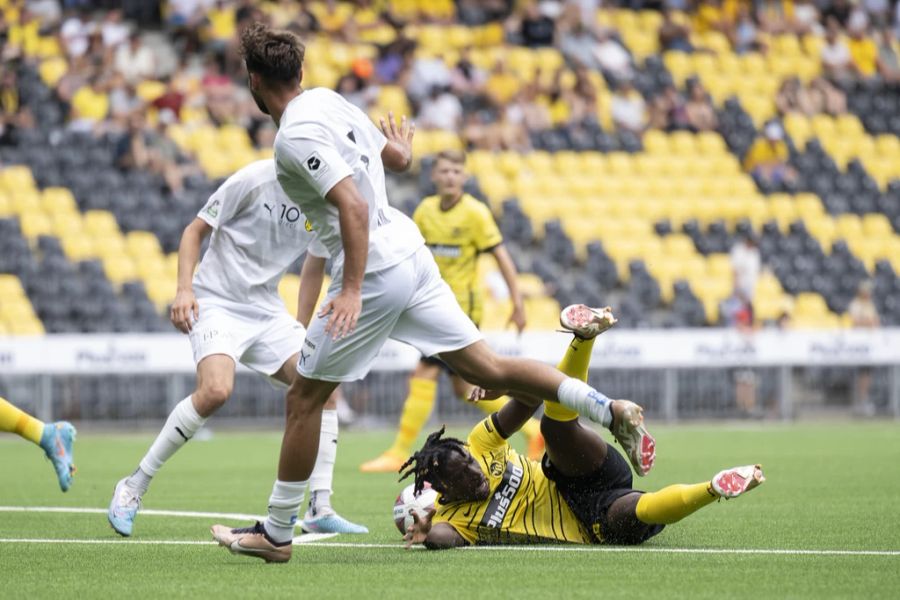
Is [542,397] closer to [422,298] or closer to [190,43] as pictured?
[422,298]

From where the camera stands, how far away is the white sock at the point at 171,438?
7.46m

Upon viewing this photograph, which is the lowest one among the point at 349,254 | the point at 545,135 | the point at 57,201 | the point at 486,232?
the point at 57,201

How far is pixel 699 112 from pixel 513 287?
15.0 m

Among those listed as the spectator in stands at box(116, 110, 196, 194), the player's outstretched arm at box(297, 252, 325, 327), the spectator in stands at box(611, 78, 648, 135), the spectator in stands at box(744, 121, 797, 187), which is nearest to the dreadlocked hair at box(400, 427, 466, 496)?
the player's outstretched arm at box(297, 252, 325, 327)

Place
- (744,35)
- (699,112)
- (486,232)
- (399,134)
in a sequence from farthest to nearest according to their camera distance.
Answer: (744,35) → (699,112) → (486,232) → (399,134)

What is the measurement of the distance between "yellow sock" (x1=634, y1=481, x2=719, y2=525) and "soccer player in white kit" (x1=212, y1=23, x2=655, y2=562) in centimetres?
44

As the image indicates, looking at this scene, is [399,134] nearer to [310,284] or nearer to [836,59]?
[310,284]

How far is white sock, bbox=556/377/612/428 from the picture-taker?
5898mm

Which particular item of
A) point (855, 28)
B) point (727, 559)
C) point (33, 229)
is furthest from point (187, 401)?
point (855, 28)

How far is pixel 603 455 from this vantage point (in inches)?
258

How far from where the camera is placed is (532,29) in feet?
84.0

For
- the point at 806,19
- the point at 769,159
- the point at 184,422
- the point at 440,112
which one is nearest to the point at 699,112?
the point at 769,159

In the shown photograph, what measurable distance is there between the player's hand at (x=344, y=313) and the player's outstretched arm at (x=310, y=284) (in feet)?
4.94

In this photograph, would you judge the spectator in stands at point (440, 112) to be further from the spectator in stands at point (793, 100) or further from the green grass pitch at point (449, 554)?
the green grass pitch at point (449, 554)
